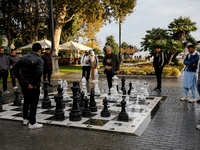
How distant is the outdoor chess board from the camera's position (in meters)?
4.65

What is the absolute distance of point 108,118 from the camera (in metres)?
5.32

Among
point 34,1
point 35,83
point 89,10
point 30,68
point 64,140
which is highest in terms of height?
point 34,1

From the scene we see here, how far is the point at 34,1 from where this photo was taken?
1037 inches

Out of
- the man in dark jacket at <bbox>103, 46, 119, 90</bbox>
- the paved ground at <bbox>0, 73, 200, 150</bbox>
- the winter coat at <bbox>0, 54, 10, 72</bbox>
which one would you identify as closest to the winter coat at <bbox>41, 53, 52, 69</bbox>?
the winter coat at <bbox>0, 54, 10, 72</bbox>

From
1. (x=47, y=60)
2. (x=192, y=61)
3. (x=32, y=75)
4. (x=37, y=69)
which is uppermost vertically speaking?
(x=47, y=60)

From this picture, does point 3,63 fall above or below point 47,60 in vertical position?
below

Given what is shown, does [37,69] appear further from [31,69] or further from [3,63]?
[3,63]

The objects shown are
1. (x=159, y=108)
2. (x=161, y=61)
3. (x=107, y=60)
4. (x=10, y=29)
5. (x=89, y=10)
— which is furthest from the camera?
(x=10, y=29)

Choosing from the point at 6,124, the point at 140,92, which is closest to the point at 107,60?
the point at 140,92

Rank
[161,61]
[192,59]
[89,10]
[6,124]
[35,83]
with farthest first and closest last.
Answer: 1. [89,10]
2. [161,61]
3. [192,59]
4. [6,124]
5. [35,83]

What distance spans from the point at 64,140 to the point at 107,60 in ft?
15.4

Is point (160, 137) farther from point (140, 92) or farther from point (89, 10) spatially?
point (89, 10)

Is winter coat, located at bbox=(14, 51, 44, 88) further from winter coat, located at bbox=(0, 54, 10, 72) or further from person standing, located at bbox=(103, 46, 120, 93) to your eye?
winter coat, located at bbox=(0, 54, 10, 72)

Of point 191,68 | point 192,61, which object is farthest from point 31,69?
point 191,68
